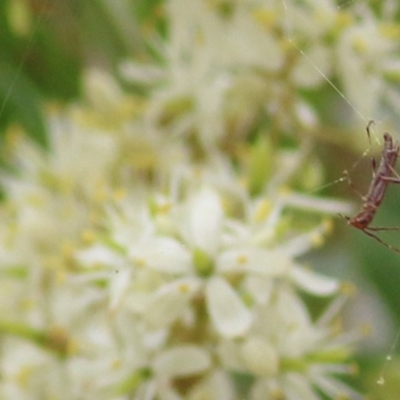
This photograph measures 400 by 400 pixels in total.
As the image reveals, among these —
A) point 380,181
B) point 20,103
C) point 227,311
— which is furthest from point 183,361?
point 20,103

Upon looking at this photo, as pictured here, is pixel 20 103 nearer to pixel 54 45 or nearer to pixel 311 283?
pixel 54 45

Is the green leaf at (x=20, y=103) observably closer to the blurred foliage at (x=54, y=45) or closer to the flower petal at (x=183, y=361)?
the blurred foliage at (x=54, y=45)

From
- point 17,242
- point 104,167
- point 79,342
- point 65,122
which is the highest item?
point 65,122

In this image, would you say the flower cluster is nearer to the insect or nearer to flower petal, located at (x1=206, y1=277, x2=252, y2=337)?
flower petal, located at (x1=206, y1=277, x2=252, y2=337)

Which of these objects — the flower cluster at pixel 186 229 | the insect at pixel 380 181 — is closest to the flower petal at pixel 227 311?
the flower cluster at pixel 186 229

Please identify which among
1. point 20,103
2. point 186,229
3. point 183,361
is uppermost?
point 20,103

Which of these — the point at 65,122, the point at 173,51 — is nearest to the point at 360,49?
the point at 173,51

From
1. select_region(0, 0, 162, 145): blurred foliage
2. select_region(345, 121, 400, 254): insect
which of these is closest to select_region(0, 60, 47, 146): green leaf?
select_region(0, 0, 162, 145): blurred foliage

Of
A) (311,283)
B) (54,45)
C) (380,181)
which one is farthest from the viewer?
(54,45)

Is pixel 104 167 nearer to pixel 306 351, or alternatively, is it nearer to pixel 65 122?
pixel 65 122
